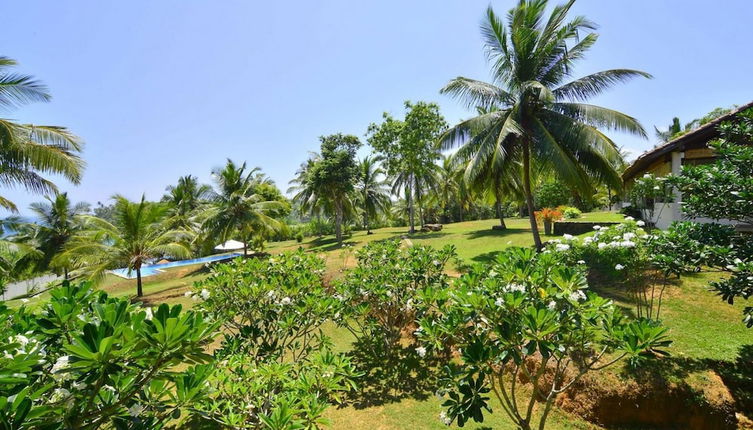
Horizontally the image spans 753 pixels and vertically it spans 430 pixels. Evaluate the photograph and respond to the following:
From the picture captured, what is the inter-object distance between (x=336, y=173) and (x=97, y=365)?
771 inches

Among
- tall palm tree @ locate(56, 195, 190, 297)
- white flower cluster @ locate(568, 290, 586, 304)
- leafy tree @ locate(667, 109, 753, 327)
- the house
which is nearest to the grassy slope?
leafy tree @ locate(667, 109, 753, 327)

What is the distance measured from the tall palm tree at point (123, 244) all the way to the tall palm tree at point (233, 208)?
4501 mm

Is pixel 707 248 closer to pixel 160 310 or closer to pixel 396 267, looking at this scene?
pixel 396 267

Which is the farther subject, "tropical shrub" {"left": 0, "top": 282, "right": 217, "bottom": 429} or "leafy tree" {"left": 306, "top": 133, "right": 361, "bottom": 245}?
"leafy tree" {"left": 306, "top": 133, "right": 361, "bottom": 245}

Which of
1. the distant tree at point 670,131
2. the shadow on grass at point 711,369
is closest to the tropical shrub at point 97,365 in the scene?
the shadow on grass at point 711,369

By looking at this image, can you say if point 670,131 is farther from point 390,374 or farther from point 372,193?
point 390,374

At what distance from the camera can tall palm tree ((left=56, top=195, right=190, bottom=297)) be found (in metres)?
12.7

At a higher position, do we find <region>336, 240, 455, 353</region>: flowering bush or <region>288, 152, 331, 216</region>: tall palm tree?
<region>288, 152, 331, 216</region>: tall palm tree

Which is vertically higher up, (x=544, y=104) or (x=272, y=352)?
(x=544, y=104)

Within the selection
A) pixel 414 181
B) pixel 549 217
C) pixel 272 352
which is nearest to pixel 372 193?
pixel 414 181

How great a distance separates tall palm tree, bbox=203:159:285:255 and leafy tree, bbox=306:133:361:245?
335 centimetres

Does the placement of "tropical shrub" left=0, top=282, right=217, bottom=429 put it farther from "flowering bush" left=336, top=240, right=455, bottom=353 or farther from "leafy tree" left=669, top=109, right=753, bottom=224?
"leafy tree" left=669, top=109, right=753, bottom=224

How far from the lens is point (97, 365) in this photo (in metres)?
1.43

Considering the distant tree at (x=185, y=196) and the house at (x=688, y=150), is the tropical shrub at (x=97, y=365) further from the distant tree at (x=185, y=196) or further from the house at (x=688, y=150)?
the distant tree at (x=185, y=196)
